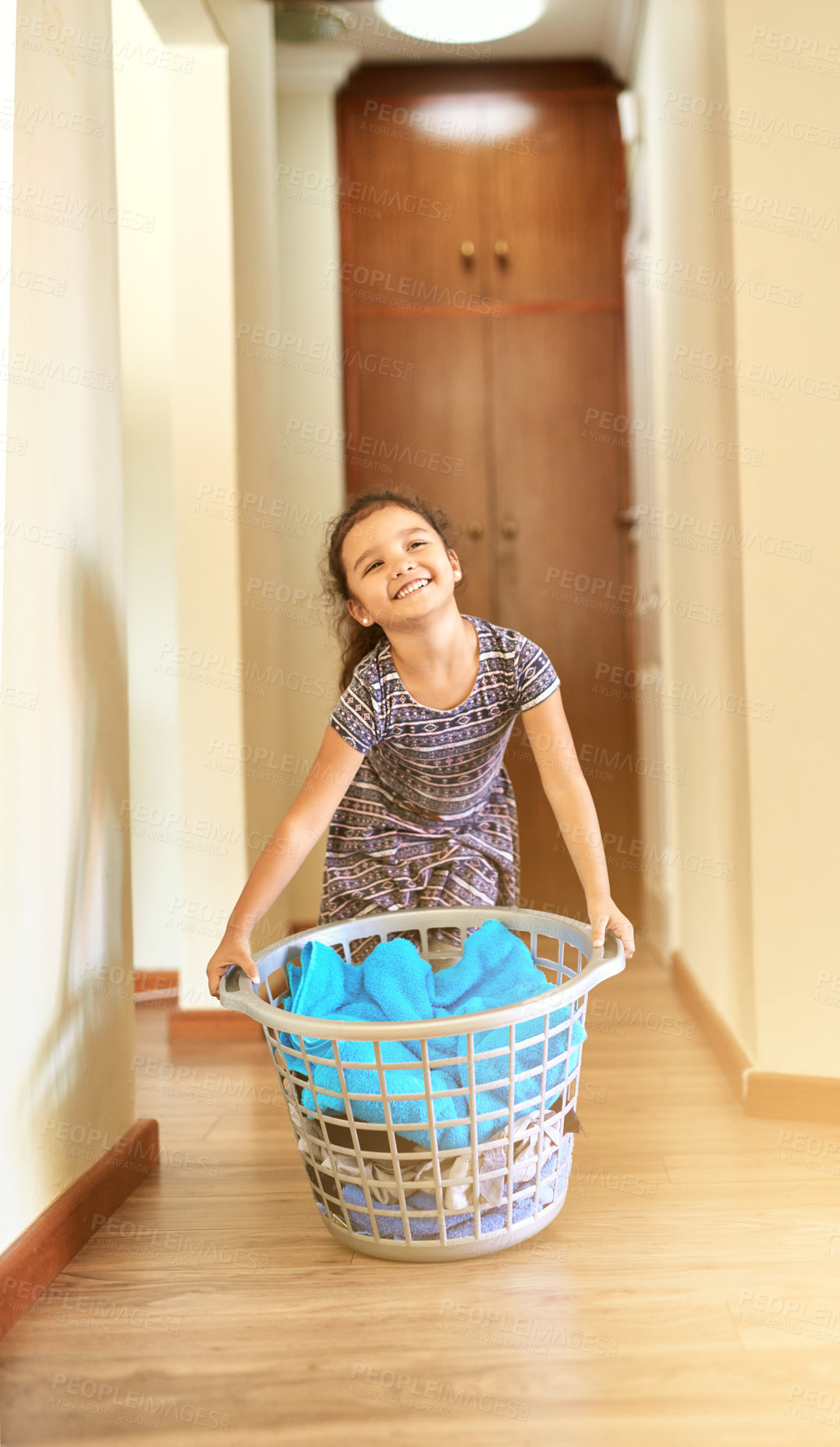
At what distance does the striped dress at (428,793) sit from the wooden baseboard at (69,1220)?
14.5 inches

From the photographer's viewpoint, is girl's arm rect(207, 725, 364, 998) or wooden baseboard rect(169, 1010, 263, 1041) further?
wooden baseboard rect(169, 1010, 263, 1041)

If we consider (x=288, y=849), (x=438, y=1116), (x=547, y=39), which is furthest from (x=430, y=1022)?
(x=547, y=39)

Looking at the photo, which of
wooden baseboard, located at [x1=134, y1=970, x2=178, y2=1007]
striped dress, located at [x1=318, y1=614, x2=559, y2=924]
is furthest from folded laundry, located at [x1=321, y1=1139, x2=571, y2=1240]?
wooden baseboard, located at [x1=134, y1=970, x2=178, y2=1007]

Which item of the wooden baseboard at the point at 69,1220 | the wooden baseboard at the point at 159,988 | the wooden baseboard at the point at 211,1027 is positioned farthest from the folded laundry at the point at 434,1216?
the wooden baseboard at the point at 159,988

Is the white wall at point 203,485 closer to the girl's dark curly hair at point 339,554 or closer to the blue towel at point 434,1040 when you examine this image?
the girl's dark curly hair at point 339,554

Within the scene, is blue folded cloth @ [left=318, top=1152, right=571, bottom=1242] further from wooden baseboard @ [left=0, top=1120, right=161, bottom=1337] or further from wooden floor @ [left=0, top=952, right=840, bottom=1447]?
wooden baseboard @ [left=0, top=1120, right=161, bottom=1337]

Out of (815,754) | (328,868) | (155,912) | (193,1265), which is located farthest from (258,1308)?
(155,912)

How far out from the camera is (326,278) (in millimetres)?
2564

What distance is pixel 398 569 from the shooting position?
1278 millimetres

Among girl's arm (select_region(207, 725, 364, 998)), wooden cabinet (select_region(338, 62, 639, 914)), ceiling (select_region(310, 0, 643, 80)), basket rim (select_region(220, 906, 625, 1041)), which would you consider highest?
ceiling (select_region(310, 0, 643, 80))

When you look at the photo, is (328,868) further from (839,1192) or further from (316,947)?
(839,1192)

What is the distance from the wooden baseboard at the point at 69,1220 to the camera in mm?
960

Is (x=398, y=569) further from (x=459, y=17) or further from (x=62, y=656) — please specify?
(x=459, y=17)

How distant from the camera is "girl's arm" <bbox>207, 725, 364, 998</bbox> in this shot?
1104mm
